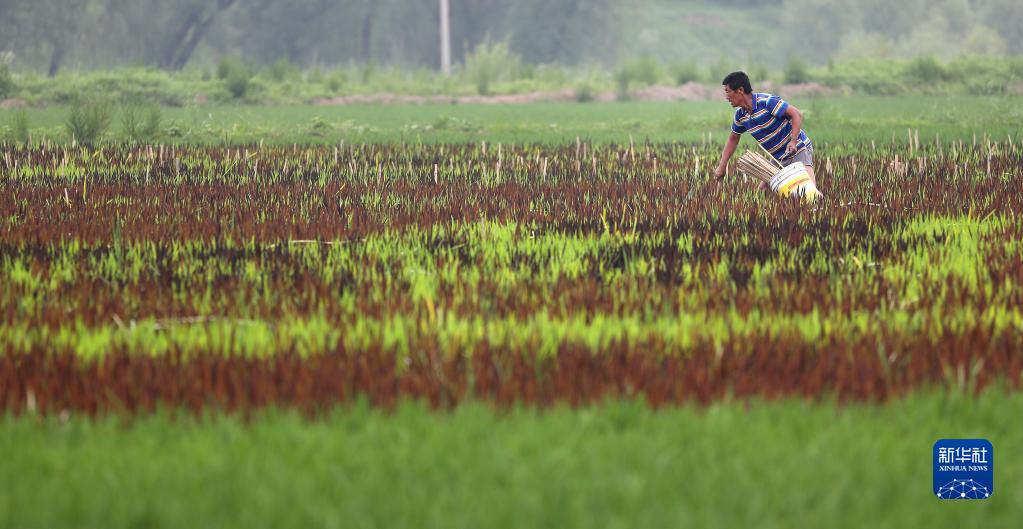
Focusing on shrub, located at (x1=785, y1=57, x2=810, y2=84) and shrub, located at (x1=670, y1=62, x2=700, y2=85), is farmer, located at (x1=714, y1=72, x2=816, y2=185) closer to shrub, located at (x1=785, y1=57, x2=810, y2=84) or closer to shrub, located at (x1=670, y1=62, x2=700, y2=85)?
shrub, located at (x1=785, y1=57, x2=810, y2=84)

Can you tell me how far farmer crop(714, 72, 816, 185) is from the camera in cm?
996

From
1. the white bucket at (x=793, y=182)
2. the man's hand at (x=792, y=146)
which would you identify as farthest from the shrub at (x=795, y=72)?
the white bucket at (x=793, y=182)

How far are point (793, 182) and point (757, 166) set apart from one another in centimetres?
53

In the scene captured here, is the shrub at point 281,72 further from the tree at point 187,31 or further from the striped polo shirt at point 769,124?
the striped polo shirt at point 769,124

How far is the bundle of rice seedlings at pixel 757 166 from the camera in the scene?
33.1 feet

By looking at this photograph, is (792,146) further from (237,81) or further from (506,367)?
(237,81)

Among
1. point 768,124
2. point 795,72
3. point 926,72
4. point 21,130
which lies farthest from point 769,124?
point 926,72

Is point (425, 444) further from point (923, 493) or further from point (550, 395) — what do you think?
point (923, 493)

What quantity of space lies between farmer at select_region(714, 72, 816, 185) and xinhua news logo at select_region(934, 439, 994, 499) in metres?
6.58

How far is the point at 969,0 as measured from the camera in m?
83.8

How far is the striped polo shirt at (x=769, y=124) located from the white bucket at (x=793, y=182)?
52cm

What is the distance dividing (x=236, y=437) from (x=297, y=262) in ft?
9.57

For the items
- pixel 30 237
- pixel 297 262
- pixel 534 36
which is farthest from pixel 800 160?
pixel 534 36

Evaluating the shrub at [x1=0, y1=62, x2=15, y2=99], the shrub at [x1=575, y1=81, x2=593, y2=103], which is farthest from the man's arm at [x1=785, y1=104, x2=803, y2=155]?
the shrub at [x1=575, y1=81, x2=593, y2=103]
